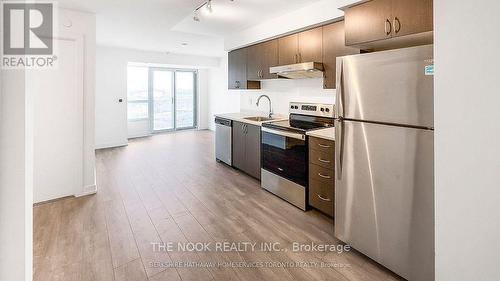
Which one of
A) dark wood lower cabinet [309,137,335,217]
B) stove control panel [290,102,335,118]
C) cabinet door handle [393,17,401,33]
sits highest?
cabinet door handle [393,17,401,33]

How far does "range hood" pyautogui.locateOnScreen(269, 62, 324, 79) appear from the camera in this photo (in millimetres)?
3154

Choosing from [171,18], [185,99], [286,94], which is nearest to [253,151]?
[286,94]

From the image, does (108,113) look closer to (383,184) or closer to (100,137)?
(100,137)

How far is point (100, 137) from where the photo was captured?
252 inches

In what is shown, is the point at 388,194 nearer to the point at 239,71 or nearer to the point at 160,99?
the point at 239,71

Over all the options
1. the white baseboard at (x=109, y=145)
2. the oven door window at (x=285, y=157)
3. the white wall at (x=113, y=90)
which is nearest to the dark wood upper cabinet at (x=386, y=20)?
the oven door window at (x=285, y=157)

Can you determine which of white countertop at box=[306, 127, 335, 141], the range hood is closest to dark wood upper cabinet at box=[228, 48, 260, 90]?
the range hood

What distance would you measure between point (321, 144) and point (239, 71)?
8.85ft

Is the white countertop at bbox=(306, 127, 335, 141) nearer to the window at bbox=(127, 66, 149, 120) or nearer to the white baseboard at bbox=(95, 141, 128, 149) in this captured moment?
the white baseboard at bbox=(95, 141, 128, 149)

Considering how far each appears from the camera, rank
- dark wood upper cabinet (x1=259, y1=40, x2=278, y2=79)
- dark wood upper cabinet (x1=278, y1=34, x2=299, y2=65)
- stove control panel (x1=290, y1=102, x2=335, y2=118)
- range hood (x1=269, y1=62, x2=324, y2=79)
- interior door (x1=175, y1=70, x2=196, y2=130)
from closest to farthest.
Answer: range hood (x1=269, y1=62, x2=324, y2=79) < stove control panel (x1=290, y1=102, x2=335, y2=118) < dark wood upper cabinet (x1=278, y1=34, x2=299, y2=65) < dark wood upper cabinet (x1=259, y1=40, x2=278, y2=79) < interior door (x1=175, y1=70, x2=196, y2=130)

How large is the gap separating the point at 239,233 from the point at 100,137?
17.5 ft

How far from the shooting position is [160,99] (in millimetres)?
8500

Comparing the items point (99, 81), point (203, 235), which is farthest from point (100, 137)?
point (203, 235)

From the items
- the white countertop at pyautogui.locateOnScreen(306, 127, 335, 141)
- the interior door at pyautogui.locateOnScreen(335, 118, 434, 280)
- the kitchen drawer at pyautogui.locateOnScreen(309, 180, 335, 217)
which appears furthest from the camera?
the kitchen drawer at pyautogui.locateOnScreen(309, 180, 335, 217)
